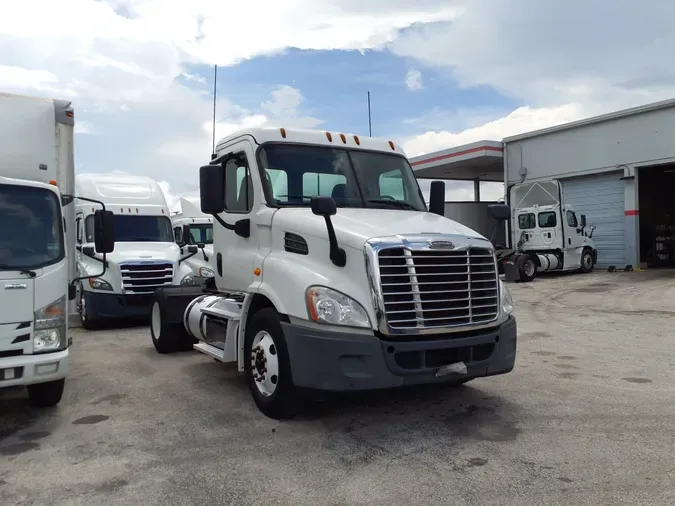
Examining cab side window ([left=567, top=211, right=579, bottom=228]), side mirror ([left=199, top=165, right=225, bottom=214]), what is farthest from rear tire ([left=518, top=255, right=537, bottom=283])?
side mirror ([left=199, top=165, right=225, bottom=214])

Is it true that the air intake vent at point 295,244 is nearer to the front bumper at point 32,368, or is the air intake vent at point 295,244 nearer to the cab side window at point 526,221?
the front bumper at point 32,368

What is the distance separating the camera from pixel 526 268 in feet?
65.7

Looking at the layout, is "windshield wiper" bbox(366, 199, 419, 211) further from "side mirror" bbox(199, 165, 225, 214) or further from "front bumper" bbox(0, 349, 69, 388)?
"front bumper" bbox(0, 349, 69, 388)

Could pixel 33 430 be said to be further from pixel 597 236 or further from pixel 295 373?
pixel 597 236

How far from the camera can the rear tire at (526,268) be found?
1977cm

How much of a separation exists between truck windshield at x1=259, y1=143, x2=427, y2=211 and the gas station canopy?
22547mm

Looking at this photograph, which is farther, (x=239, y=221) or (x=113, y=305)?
(x=113, y=305)

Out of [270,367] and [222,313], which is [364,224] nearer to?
[270,367]

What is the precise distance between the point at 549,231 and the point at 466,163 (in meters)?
9.58

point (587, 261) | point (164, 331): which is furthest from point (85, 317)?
point (587, 261)

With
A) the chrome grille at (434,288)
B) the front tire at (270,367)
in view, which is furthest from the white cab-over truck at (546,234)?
the front tire at (270,367)

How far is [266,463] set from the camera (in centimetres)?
420

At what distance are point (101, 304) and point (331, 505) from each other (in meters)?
8.32

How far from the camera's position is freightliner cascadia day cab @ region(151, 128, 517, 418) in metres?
4.55
